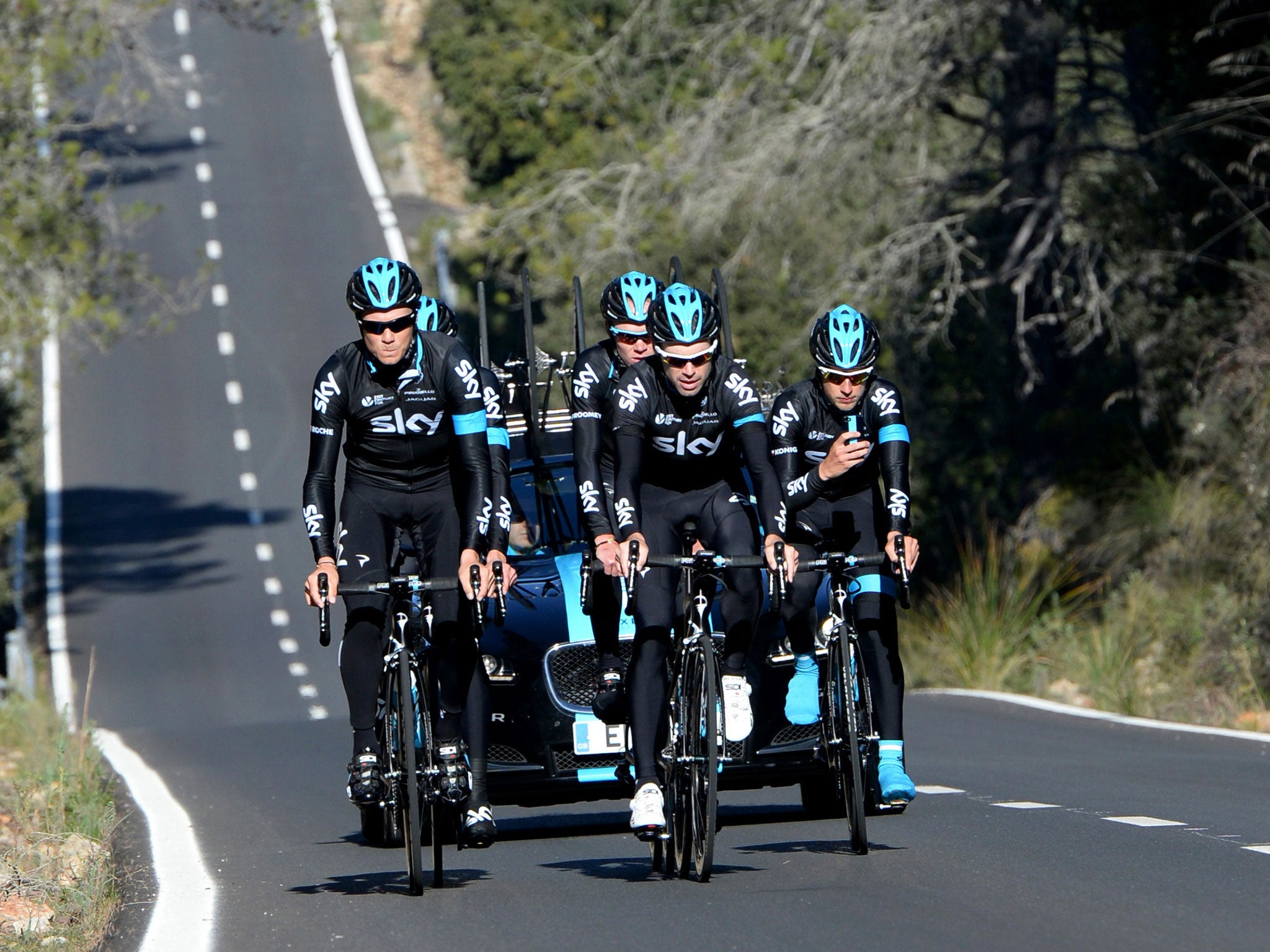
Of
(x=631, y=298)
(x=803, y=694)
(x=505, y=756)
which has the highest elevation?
(x=631, y=298)

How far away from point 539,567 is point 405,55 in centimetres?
5360

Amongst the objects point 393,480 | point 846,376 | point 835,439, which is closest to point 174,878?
point 393,480

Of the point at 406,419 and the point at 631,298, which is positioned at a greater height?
the point at 631,298

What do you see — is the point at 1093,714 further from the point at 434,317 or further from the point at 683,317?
the point at 683,317

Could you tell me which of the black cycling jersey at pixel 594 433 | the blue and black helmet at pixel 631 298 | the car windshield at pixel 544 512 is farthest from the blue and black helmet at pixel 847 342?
the car windshield at pixel 544 512

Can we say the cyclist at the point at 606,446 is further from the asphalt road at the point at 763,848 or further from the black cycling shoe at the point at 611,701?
the asphalt road at the point at 763,848

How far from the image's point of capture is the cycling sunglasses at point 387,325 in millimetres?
8078

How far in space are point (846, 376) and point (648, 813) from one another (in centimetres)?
238

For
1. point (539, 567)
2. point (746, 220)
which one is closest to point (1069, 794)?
point (539, 567)

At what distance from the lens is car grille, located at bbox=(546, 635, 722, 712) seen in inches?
391

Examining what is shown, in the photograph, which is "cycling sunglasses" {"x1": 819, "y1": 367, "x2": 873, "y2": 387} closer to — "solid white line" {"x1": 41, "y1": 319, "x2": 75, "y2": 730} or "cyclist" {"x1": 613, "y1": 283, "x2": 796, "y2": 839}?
"cyclist" {"x1": 613, "y1": 283, "x2": 796, "y2": 839}

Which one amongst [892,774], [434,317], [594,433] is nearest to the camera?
[594,433]

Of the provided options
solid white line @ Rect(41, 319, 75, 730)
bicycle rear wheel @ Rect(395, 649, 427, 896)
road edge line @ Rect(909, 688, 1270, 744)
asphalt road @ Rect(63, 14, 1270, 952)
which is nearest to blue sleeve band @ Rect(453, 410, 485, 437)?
bicycle rear wheel @ Rect(395, 649, 427, 896)

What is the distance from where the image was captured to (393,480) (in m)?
8.36
